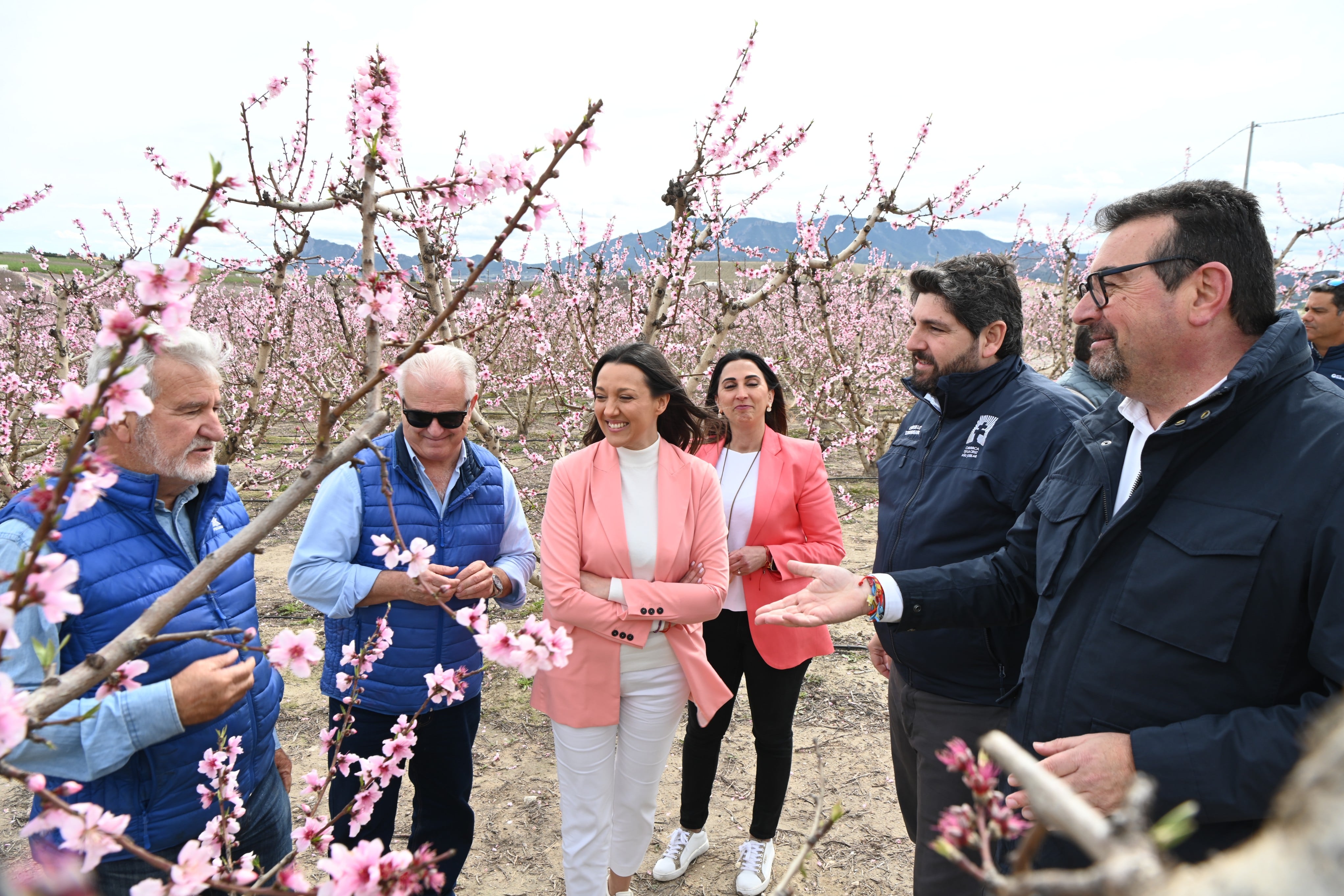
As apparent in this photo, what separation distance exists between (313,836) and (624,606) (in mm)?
1112

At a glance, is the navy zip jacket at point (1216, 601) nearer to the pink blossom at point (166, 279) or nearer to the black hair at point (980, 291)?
the black hair at point (980, 291)

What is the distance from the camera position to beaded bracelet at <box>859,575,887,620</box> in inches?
75.8

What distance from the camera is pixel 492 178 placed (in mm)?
1439

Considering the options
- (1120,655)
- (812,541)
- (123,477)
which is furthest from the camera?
(812,541)

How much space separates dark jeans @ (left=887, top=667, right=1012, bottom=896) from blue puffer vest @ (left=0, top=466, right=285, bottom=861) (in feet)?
6.32

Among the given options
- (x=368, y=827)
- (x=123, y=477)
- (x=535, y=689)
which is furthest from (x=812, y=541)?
(x=123, y=477)

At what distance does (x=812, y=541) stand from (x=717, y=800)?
1.54 meters

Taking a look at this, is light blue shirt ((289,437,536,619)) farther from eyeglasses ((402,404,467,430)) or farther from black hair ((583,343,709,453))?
black hair ((583,343,709,453))

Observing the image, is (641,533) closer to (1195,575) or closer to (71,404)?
(1195,575)

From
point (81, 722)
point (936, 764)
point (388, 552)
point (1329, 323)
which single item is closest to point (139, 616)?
point (81, 722)

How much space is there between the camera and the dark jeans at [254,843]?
168cm

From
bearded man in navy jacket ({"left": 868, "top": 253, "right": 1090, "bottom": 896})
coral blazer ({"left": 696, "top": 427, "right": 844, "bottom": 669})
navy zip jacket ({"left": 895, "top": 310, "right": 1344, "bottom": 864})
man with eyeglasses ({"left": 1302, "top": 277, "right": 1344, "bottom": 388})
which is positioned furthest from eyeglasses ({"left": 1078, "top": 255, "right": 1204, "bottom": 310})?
man with eyeglasses ({"left": 1302, "top": 277, "right": 1344, "bottom": 388})

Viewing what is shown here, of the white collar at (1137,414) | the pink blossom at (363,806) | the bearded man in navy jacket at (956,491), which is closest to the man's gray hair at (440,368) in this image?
the pink blossom at (363,806)

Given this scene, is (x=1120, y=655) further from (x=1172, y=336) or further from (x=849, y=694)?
(x=849, y=694)
